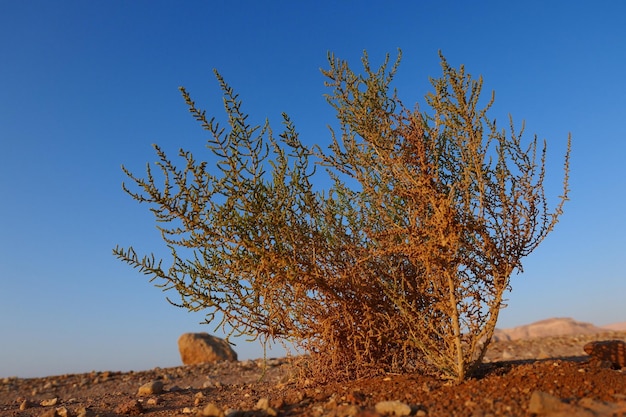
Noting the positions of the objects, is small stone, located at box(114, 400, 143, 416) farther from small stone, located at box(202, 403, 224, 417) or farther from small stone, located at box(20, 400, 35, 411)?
small stone, located at box(20, 400, 35, 411)

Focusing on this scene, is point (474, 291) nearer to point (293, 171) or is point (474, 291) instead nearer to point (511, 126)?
point (511, 126)

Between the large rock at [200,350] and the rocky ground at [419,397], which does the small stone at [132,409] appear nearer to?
the rocky ground at [419,397]

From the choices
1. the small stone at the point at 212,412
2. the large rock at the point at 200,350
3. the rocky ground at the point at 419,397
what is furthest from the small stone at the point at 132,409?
the large rock at the point at 200,350

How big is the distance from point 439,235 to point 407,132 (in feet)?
4.03

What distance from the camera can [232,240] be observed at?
19.3 feet

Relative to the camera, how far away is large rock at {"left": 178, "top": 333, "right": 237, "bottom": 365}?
14.5m

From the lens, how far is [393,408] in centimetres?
475

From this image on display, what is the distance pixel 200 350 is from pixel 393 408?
10.7m

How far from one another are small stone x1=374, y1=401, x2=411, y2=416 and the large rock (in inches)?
402

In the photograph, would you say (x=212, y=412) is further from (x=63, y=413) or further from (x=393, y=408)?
(x=63, y=413)

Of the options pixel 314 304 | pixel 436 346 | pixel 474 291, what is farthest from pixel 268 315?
pixel 474 291

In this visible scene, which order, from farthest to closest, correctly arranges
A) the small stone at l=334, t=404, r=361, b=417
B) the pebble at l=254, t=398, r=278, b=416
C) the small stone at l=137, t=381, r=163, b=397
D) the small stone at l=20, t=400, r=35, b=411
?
the small stone at l=137, t=381, r=163, b=397 → the small stone at l=20, t=400, r=35, b=411 → the pebble at l=254, t=398, r=278, b=416 → the small stone at l=334, t=404, r=361, b=417

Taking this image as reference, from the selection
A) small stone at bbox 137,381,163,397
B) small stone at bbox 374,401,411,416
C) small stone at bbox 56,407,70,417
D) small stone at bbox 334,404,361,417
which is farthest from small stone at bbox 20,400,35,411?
small stone at bbox 374,401,411,416

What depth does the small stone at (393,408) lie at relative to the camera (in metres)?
4.67
